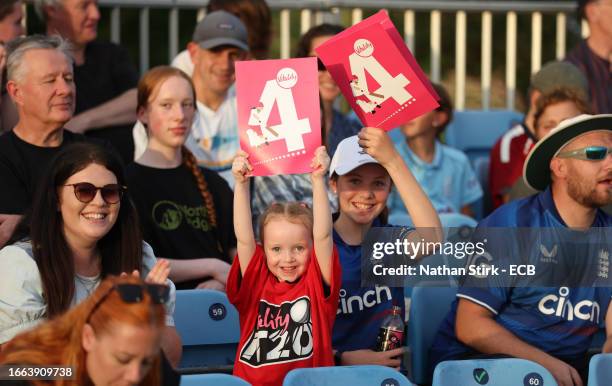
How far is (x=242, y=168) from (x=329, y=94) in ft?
7.56

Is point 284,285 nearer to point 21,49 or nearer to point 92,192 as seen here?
point 92,192

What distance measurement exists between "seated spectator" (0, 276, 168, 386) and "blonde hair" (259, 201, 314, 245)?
4.02 feet

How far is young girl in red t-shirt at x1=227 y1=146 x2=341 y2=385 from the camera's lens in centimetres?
491

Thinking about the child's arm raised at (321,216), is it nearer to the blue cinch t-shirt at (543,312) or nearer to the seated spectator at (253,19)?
the blue cinch t-shirt at (543,312)

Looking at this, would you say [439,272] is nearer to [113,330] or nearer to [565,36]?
[113,330]

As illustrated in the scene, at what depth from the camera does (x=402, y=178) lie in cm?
518

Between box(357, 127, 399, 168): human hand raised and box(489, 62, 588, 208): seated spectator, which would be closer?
box(357, 127, 399, 168): human hand raised

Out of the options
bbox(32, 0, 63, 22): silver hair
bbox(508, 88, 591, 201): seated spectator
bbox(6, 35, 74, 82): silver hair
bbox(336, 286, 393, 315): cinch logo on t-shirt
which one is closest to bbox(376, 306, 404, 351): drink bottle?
bbox(336, 286, 393, 315): cinch logo on t-shirt

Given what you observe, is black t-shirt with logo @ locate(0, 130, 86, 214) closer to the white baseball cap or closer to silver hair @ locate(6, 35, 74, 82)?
silver hair @ locate(6, 35, 74, 82)

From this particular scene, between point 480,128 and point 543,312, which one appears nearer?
point 543,312

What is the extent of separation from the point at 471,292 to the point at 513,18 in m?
4.25

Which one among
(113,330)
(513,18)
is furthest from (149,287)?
(513,18)

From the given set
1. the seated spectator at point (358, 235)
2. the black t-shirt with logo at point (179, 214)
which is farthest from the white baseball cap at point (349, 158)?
the black t-shirt with logo at point (179, 214)

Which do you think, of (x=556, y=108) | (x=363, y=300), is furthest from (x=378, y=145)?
(x=556, y=108)
